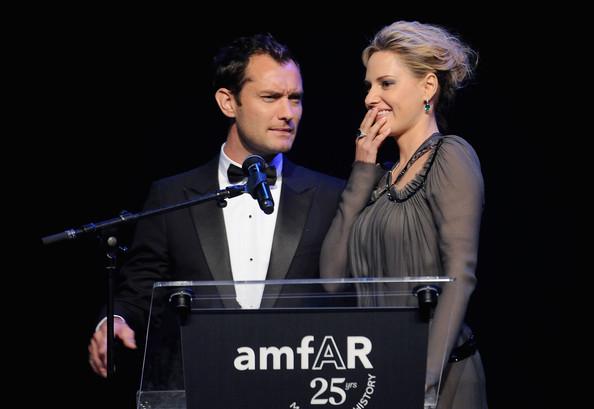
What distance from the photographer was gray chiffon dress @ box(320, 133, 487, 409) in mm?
2361

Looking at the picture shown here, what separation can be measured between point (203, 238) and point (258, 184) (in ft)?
2.98

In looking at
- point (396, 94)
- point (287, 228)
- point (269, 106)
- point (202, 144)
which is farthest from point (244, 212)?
point (396, 94)

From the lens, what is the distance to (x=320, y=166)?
13.0 feet

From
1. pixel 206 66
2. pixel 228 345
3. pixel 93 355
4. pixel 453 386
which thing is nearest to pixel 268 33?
pixel 206 66

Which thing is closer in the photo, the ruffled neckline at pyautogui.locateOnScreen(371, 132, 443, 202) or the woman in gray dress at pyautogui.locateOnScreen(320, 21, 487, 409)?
the woman in gray dress at pyautogui.locateOnScreen(320, 21, 487, 409)

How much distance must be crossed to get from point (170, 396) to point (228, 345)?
0.16 meters

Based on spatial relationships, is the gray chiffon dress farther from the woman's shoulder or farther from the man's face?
the man's face

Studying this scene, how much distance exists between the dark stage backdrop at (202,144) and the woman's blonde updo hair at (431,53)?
108 centimetres

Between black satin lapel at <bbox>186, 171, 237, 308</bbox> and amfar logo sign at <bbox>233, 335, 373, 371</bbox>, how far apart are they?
4.22 ft

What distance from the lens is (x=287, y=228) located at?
3.28 metres

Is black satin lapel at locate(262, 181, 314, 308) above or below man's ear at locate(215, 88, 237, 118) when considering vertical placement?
below

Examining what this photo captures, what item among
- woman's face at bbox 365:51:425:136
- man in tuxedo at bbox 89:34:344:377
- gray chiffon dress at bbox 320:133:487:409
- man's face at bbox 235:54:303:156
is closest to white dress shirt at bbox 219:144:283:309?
man in tuxedo at bbox 89:34:344:377

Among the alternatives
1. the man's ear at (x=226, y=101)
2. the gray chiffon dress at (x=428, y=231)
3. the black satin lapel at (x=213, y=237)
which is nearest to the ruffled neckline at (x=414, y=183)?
the gray chiffon dress at (x=428, y=231)

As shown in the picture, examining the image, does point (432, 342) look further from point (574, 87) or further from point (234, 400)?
point (574, 87)
